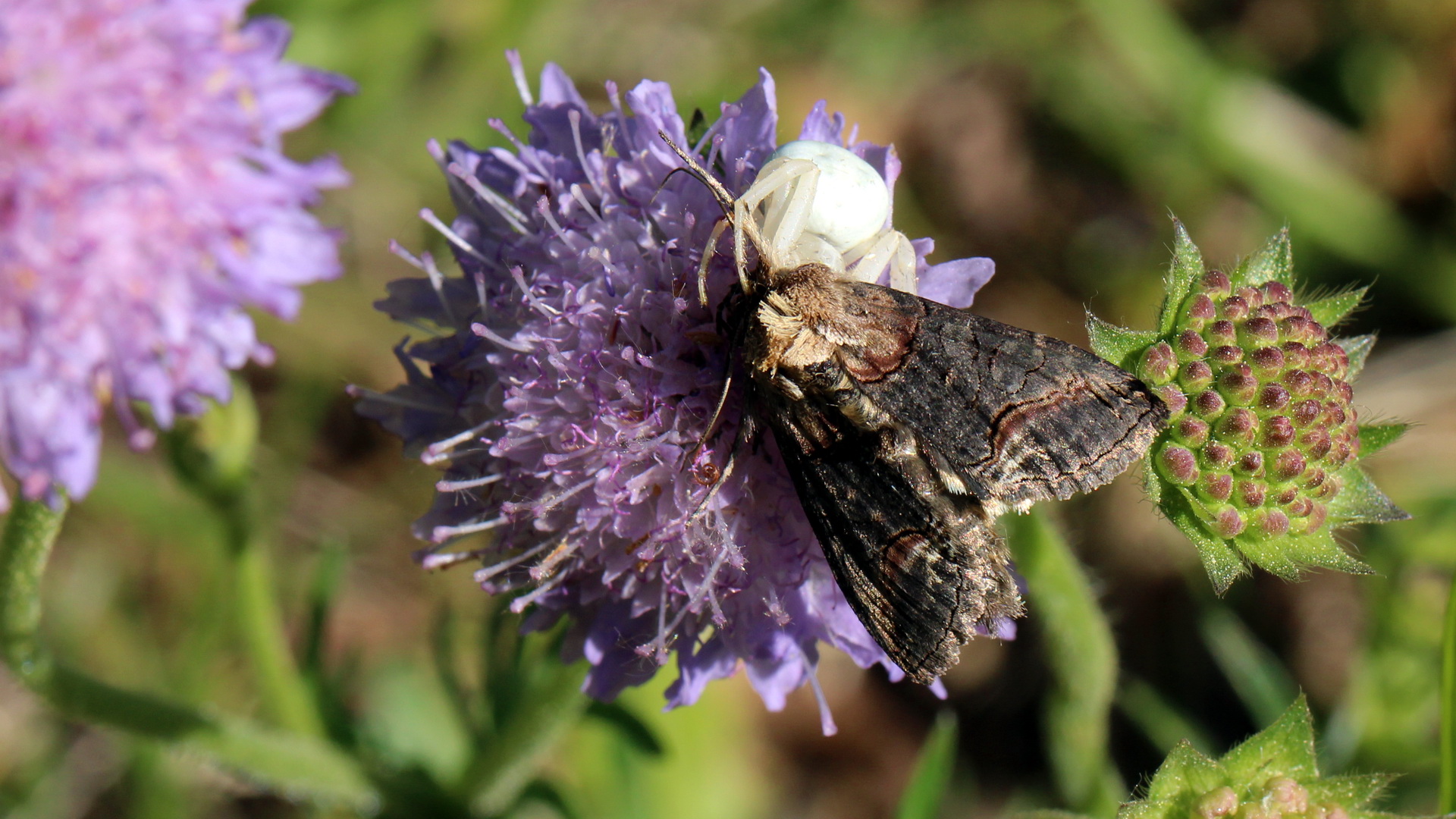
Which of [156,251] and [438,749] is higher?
[156,251]

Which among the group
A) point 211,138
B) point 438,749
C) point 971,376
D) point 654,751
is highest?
point 211,138

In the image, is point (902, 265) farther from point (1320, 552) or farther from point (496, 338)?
point (1320, 552)

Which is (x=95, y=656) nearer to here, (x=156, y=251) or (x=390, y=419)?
(x=390, y=419)

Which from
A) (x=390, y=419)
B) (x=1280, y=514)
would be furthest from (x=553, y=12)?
(x=1280, y=514)

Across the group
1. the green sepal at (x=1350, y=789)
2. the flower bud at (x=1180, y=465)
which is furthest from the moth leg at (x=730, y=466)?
the green sepal at (x=1350, y=789)

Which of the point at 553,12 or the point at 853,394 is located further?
the point at 553,12

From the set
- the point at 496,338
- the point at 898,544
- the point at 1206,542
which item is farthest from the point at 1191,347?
the point at 496,338

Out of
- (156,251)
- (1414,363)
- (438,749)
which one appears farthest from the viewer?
(1414,363)
